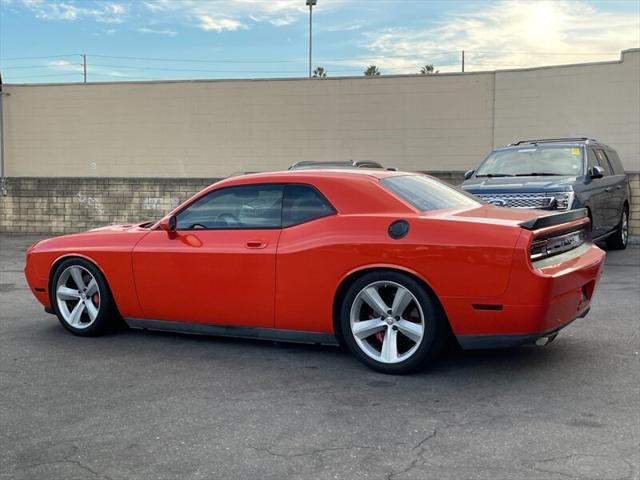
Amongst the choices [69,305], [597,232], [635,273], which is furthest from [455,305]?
[597,232]

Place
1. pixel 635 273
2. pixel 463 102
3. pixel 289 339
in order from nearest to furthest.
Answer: pixel 289 339 → pixel 635 273 → pixel 463 102

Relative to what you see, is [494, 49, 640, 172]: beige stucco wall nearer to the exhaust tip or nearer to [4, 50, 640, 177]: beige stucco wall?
[4, 50, 640, 177]: beige stucco wall

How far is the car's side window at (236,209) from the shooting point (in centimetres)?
545

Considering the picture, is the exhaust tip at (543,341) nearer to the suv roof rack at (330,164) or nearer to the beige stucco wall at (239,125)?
the suv roof rack at (330,164)

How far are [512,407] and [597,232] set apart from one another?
7201 mm

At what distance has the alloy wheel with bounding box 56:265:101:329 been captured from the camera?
6176 millimetres

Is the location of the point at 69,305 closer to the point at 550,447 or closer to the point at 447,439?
the point at 447,439

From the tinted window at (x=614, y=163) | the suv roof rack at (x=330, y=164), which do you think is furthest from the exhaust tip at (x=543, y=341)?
the tinted window at (x=614, y=163)

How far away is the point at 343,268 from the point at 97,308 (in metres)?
2.52

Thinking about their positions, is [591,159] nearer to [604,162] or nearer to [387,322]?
[604,162]

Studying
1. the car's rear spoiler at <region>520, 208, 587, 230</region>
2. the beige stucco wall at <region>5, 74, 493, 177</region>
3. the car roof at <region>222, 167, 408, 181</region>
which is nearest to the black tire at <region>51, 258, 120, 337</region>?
the car roof at <region>222, 167, 408, 181</region>

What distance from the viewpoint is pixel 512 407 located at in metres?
4.20

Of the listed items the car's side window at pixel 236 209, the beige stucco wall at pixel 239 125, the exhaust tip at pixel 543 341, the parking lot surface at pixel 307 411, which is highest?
the beige stucco wall at pixel 239 125

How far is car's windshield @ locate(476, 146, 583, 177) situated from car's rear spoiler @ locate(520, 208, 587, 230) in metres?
5.34
